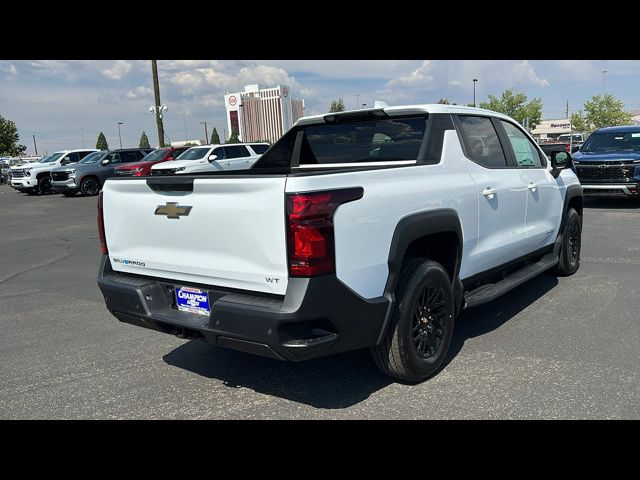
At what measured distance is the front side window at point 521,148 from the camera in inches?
205

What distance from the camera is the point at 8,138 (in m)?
61.6

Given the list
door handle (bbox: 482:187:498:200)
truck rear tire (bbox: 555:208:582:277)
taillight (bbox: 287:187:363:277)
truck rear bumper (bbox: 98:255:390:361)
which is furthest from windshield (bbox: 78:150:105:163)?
taillight (bbox: 287:187:363:277)

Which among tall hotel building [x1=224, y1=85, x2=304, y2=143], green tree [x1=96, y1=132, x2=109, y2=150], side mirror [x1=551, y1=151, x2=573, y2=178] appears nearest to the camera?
side mirror [x1=551, y1=151, x2=573, y2=178]

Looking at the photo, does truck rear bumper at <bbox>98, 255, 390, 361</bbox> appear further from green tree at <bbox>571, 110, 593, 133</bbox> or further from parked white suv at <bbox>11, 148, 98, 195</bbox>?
green tree at <bbox>571, 110, 593, 133</bbox>

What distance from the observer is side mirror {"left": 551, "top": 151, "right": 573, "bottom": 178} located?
5.85m

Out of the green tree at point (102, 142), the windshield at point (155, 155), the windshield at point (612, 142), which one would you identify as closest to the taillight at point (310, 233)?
the windshield at point (612, 142)

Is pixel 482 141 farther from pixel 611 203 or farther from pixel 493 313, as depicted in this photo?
pixel 611 203

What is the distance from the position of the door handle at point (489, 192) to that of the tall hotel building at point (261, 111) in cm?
12893

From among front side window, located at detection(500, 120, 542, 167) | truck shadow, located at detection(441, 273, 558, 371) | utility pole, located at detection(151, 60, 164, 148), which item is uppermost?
utility pole, located at detection(151, 60, 164, 148)

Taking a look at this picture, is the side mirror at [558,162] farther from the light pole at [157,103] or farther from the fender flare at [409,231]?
the light pole at [157,103]
